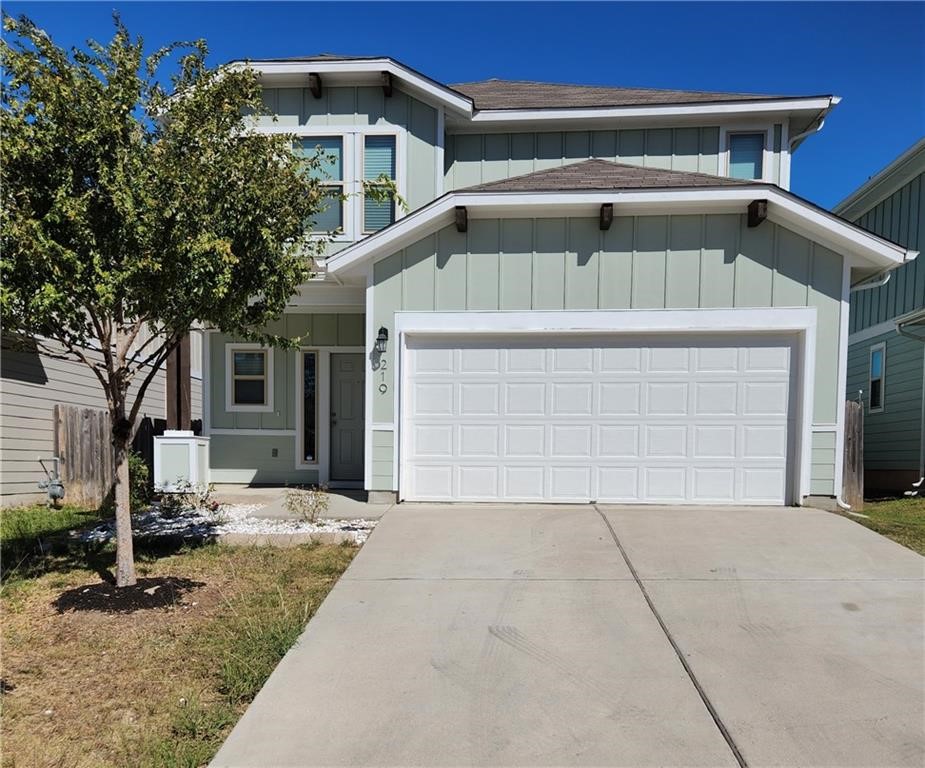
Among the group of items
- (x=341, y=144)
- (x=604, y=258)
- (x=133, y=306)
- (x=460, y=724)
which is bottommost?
(x=460, y=724)

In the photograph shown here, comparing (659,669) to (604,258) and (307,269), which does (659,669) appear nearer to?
(307,269)

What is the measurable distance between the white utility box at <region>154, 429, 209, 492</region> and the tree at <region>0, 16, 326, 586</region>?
3.60 meters

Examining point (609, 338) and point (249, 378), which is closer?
point (609, 338)

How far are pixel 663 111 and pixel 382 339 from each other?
575 cm

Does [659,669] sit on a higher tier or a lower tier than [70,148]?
lower

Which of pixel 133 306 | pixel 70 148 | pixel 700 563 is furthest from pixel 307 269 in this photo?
pixel 700 563

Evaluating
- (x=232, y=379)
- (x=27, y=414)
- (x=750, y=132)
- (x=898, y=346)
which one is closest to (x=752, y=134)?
(x=750, y=132)

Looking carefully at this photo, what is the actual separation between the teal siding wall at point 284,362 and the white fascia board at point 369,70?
3509 mm

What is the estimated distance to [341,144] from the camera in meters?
9.02

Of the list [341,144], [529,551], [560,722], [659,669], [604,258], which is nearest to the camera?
[560,722]

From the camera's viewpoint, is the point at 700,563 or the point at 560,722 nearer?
the point at 560,722

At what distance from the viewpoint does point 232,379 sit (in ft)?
31.2

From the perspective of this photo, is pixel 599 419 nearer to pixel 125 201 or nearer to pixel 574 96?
pixel 125 201

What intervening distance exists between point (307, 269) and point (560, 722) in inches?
153
